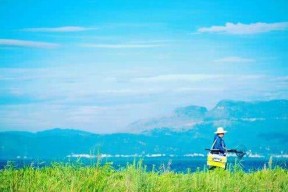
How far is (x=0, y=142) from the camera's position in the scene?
13719mm

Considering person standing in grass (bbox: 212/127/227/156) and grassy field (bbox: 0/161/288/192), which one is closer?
grassy field (bbox: 0/161/288/192)

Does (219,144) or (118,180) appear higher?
(219,144)

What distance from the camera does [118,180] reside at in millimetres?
13438

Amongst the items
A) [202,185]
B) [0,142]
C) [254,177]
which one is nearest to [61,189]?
[0,142]

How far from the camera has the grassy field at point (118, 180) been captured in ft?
41.3

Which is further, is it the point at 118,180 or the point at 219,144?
the point at 219,144

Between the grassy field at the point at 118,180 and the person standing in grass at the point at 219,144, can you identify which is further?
the person standing in grass at the point at 219,144

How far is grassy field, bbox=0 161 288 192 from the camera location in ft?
41.3

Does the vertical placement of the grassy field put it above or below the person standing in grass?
below

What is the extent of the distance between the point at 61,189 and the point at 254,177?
270 inches

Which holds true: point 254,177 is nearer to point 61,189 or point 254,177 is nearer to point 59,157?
point 59,157

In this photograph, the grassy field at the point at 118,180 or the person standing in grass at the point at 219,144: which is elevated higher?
the person standing in grass at the point at 219,144

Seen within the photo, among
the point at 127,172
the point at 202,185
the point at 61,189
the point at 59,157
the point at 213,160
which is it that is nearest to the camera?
the point at 61,189

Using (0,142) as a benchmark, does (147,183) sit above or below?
below
